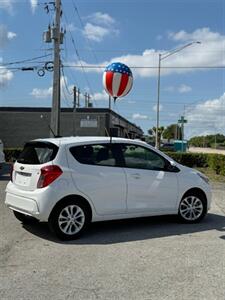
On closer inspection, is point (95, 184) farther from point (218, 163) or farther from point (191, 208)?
point (218, 163)

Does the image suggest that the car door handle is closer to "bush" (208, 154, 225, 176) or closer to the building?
"bush" (208, 154, 225, 176)

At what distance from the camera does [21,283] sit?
16.3 ft

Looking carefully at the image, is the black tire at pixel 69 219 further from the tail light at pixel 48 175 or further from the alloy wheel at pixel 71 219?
the tail light at pixel 48 175

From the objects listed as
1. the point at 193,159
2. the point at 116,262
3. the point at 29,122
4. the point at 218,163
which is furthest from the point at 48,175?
the point at 29,122

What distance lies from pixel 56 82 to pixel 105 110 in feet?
69.0

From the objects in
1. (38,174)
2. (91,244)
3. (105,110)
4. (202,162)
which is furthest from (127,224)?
(105,110)

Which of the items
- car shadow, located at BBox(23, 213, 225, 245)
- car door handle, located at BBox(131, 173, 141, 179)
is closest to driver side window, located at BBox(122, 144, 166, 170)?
car door handle, located at BBox(131, 173, 141, 179)

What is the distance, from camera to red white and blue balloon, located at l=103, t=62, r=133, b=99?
1177 cm

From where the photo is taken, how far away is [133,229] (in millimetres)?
7859

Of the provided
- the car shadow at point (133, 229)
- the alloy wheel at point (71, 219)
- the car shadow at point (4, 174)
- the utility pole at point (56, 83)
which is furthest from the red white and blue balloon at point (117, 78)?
the utility pole at point (56, 83)

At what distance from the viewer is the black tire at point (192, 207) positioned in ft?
27.4

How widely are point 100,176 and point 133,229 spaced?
4.13ft

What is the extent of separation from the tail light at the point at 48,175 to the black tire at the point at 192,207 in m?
2.64

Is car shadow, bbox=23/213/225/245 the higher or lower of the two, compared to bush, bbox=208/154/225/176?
lower
